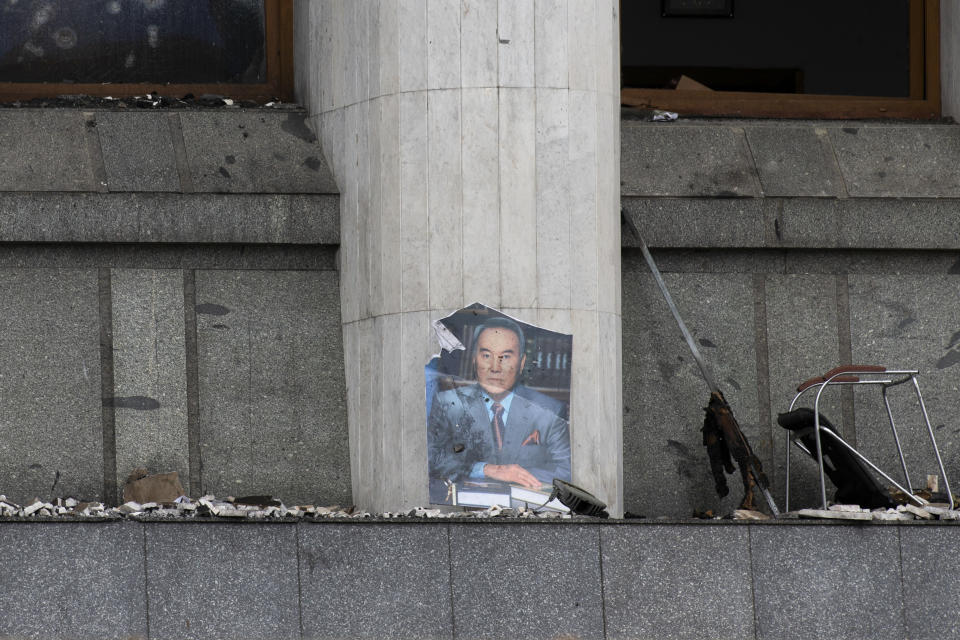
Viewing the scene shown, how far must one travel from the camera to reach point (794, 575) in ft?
31.7

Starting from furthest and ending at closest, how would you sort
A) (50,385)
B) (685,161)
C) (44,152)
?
1. (685,161)
2. (44,152)
3. (50,385)

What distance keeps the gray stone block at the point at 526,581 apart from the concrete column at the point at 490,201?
4.55ft

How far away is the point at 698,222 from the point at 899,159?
1.82 meters

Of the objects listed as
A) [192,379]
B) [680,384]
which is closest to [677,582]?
[680,384]

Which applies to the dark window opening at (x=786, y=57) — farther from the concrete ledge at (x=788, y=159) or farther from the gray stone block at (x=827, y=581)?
the gray stone block at (x=827, y=581)

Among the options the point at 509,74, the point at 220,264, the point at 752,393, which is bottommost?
the point at 752,393

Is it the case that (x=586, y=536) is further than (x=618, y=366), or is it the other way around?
(x=618, y=366)

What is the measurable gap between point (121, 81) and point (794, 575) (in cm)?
654

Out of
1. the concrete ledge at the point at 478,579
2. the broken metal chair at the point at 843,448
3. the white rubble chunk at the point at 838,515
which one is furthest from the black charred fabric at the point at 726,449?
the concrete ledge at the point at 478,579

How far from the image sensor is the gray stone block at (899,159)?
12672mm

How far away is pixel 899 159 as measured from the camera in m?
13.0

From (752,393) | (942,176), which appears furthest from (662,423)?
(942,176)

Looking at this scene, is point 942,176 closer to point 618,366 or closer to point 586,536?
point 618,366

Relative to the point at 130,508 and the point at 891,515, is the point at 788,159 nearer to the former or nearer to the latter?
the point at 891,515
